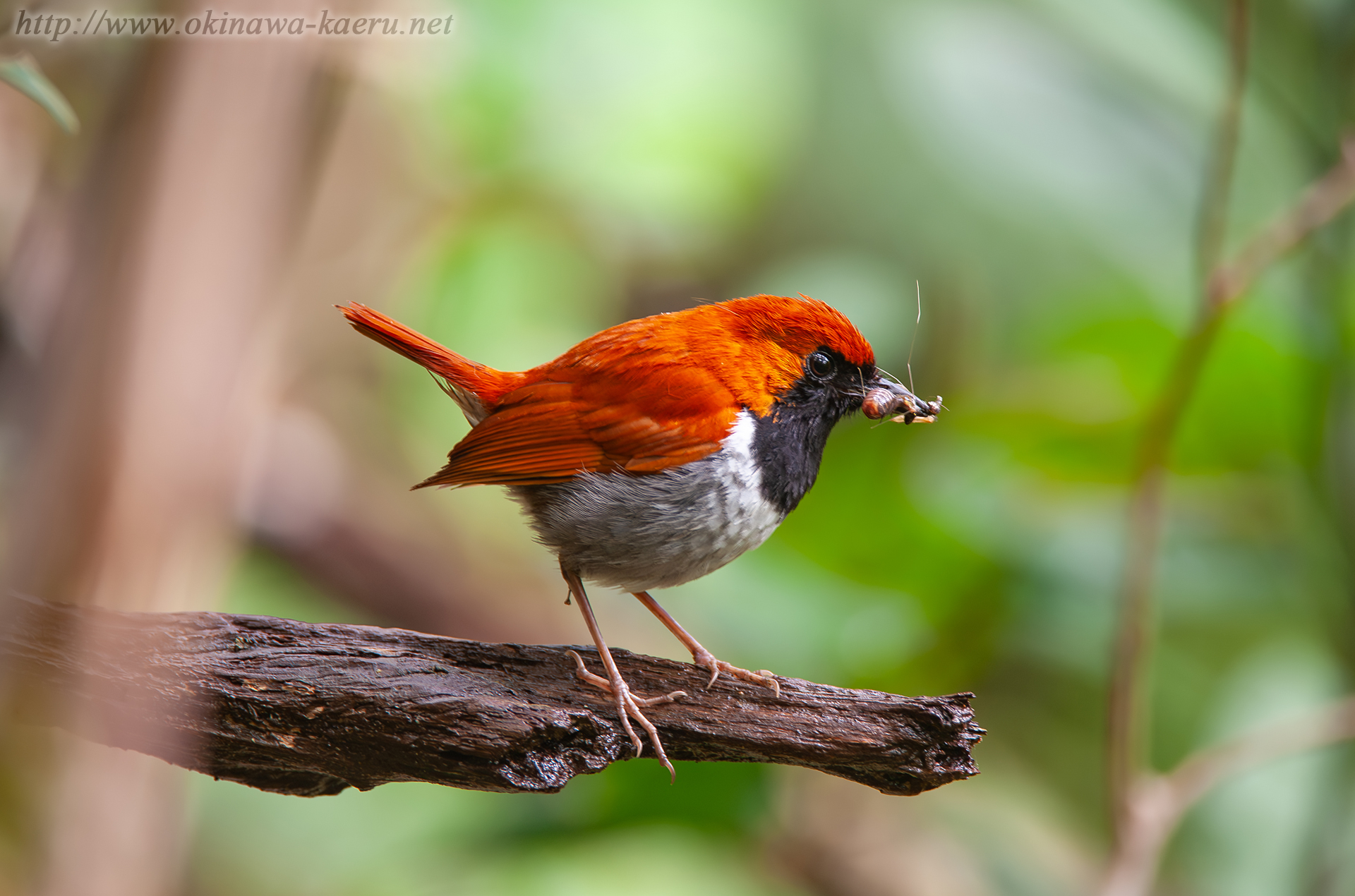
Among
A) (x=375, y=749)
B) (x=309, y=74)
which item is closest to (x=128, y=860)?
(x=375, y=749)

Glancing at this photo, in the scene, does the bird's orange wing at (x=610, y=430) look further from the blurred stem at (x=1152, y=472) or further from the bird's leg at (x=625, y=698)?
the blurred stem at (x=1152, y=472)

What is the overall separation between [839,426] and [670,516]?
1304 mm

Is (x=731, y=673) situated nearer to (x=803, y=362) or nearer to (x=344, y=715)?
(x=803, y=362)

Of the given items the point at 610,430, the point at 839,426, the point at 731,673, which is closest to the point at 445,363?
the point at 610,430

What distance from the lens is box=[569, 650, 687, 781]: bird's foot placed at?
2143 millimetres

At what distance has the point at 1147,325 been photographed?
145 inches

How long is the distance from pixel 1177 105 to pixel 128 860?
475cm

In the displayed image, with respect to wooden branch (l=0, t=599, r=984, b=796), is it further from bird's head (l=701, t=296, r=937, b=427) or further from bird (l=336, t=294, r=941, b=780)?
bird's head (l=701, t=296, r=937, b=427)

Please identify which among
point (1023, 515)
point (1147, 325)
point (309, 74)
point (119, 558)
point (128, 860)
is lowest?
point (128, 860)

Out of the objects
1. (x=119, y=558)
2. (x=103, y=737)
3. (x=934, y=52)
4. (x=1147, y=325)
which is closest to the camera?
(x=103, y=737)

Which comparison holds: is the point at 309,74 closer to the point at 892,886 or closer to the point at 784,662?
the point at 784,662

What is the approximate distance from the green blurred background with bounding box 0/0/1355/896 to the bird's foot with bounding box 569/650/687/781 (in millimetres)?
810

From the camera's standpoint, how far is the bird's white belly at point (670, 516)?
91.0 inches
